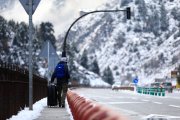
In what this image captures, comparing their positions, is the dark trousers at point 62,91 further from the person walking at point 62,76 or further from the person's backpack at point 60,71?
the person's backpack at point 60,71

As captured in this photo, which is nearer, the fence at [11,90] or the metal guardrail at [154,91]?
the fence at [11,90]

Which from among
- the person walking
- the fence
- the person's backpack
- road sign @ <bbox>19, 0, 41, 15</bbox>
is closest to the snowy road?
the person walking

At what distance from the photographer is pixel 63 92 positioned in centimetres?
2148

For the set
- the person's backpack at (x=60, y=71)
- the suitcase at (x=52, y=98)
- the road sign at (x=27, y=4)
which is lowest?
the suitcase at (x=52, y=98)

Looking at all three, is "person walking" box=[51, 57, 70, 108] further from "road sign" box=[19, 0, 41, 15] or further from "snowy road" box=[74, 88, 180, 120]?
"road sign" box=[19, 0, 41, 15]

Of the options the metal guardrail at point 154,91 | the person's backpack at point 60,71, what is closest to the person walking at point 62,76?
the person's backpack at point 60,71

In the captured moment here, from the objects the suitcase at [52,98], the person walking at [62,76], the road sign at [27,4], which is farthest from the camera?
the suitcase at [52,98]

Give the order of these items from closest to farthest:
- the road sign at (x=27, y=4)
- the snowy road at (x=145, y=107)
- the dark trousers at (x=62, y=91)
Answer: the snowy road at (x=145, y=107)
the road sign at (x=27, y=4)
the dark trousers at (x=62, y=91)

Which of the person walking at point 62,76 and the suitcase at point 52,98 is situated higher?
the person walking at point 62,76

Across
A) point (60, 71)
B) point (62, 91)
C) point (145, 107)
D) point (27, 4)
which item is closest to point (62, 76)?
point (60, 71)

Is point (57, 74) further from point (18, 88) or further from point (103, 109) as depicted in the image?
point (103, 109)

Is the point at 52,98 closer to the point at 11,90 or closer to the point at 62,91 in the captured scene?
the point at 62,91

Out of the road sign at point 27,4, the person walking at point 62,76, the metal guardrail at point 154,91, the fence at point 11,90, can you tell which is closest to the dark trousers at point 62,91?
the person walking at point 62,76

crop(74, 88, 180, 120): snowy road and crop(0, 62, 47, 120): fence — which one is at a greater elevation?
crop(0, 62, 47, 120): fence
